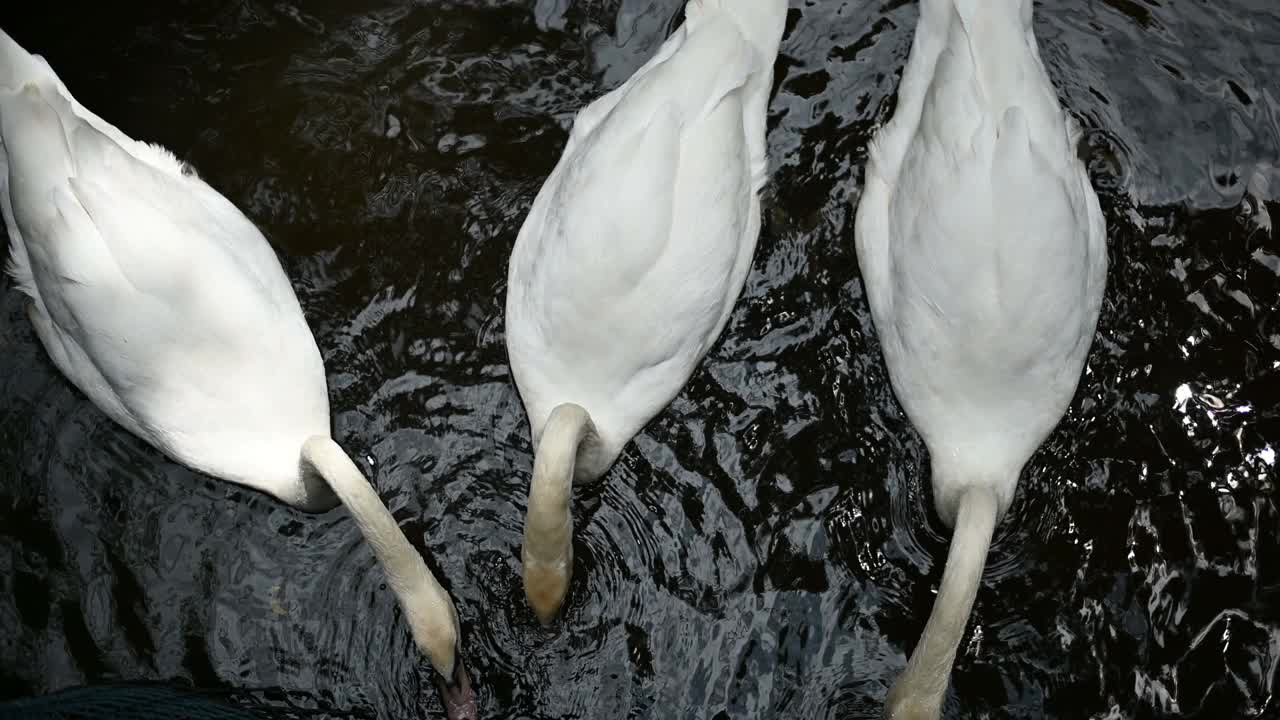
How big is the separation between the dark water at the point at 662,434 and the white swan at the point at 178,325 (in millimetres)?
396

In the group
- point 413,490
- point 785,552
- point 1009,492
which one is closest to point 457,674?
point 413,490

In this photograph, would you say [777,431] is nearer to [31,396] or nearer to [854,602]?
[854,602]

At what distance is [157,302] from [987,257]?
2.55 m

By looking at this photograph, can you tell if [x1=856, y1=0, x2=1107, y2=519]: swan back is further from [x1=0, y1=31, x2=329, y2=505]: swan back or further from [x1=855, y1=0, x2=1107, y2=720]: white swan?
[x1=0, y1=31, x2=329, y2=505]: swan back

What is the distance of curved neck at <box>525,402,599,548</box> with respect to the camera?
397cm

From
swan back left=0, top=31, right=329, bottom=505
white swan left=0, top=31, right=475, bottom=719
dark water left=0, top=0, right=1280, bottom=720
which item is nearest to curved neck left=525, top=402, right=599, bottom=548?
white swan left=0, top=31, right=475, bottom=719

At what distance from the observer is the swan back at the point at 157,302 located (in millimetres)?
4094

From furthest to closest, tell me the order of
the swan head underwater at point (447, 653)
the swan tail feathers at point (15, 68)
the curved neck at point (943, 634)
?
the swan tail feathers at point (15, 68), the swan head underwater at point (447, 653), the curved neck at point (943, 634)

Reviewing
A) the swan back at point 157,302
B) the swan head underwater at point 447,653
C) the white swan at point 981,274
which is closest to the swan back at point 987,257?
the white swan at point 981,274

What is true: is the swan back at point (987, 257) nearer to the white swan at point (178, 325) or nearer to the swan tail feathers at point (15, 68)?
the white swan at point (178, 325)

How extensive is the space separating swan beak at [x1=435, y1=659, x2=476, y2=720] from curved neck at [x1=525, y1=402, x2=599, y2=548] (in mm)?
435

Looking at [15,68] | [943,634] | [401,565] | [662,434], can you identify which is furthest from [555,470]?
[15,68]

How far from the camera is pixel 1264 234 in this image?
4980mm

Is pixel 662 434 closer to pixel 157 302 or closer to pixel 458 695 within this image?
pixel 458 695
